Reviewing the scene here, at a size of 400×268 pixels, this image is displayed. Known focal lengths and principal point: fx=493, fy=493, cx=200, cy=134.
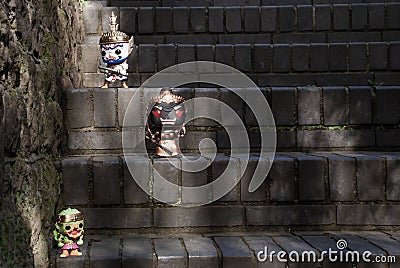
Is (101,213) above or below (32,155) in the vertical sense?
below

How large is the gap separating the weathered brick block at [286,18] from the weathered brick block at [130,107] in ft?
5.24

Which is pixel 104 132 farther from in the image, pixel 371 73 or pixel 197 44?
pixel 371 73

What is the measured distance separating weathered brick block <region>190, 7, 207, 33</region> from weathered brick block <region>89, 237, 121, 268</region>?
83.5 inches

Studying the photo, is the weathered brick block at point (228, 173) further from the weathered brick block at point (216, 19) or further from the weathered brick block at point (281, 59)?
the weathered brick block at point (216, 19)

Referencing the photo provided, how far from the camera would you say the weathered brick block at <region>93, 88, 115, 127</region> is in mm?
2572

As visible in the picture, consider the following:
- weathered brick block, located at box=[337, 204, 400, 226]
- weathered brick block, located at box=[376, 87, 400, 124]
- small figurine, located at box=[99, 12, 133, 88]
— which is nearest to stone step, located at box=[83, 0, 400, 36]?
small figurine, located at box=[99, 12, 133, 88]

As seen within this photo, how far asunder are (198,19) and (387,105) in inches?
64.4

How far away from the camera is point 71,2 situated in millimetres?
3145

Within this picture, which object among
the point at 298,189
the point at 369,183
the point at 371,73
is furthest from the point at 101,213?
the point at 371,73

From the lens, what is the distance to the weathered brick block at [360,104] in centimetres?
A: 269

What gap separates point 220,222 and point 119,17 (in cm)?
204

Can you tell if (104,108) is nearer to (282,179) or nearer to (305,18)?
(282,179)

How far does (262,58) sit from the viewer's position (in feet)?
11.3

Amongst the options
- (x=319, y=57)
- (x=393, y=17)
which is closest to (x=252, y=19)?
(x=319, y=57)
